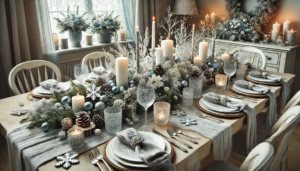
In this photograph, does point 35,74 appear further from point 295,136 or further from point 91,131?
point 295,136

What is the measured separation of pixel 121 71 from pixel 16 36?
5.08 ft

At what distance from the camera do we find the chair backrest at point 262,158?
2.28 ft

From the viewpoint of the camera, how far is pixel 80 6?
3059 millimetres

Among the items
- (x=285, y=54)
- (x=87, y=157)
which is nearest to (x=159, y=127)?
(x=87, y=157)

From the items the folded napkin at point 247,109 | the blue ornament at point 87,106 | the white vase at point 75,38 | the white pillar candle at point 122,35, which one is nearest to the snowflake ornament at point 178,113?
the folded napkin at point 247,109

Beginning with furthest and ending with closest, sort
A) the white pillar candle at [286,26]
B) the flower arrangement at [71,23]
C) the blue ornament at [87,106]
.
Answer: the white pillar candle at [286,26] < the flower arrangement at [71,23] < the blue ornament at [87,106]

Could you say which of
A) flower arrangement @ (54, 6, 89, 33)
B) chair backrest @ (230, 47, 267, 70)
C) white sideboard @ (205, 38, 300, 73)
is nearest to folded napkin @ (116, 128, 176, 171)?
chair backrest @ (230, 47, 267, 70)

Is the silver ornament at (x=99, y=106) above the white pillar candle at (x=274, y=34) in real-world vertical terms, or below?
below

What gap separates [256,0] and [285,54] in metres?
0.92

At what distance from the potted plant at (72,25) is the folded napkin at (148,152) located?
213 cm

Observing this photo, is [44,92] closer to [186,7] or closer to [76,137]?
[76,137]

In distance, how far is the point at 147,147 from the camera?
33.5 inches

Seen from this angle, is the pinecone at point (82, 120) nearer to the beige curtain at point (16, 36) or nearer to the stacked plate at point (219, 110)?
the stacked plate at point (219, 110)

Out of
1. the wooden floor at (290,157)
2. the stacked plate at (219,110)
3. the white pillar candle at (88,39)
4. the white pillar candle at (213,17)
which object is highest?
the white pillar candle at (213,17)
